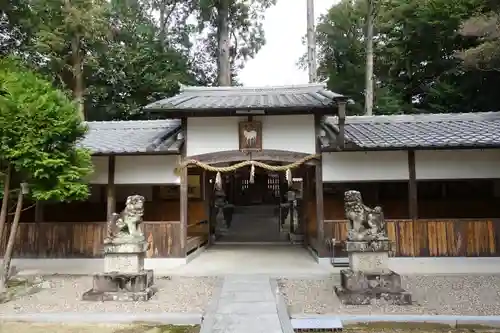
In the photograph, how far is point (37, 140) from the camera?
23.6 ft

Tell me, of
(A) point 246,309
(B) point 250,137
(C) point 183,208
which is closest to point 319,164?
(B) point 250,137

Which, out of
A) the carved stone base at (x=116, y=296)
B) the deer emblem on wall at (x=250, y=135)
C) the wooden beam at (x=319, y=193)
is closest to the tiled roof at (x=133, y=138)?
the deer emblem on wall at (x=250, y=135)

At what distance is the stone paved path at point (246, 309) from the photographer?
17.4 feet

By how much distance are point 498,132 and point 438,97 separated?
9.65m

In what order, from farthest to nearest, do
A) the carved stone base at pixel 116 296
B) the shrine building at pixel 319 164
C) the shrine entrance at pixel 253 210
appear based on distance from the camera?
the shrine entrance at pixel 253 210 → the shrine building at pixel 319 164 → the carved stone base at pixel 116 296

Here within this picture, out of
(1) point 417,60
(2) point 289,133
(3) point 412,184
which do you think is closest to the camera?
(3) point 412,184

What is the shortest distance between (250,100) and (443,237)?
6.40 m

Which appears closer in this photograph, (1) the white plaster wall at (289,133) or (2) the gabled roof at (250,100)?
(2) the gabled roof at (250,100)

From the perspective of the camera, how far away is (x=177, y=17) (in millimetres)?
27062

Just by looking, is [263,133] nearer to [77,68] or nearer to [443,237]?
[443,237]

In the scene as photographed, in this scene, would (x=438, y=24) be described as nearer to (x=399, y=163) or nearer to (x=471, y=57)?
(x=471, y=57)

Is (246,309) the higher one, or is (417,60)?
(417,60)

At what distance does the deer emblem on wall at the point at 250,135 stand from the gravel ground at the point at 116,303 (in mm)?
3676

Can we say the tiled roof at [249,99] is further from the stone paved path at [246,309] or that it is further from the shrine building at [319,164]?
the stone paved path at [246,309]
